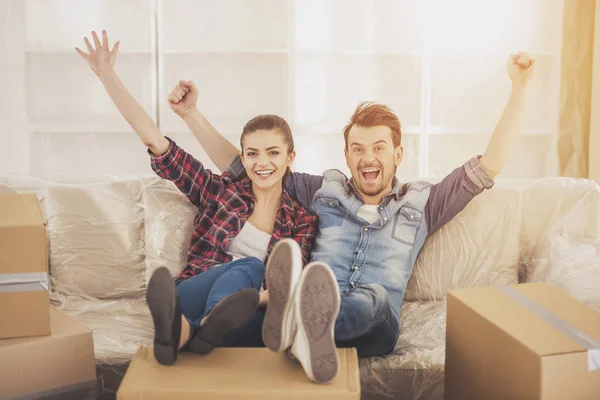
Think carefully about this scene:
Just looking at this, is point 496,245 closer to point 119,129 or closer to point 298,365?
point 298,365

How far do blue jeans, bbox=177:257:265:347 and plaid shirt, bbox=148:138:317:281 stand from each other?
0.41 feet

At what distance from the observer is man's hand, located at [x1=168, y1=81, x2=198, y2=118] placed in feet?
6.50

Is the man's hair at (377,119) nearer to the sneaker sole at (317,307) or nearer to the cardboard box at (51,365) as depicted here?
the sneaker sole at (317,307)

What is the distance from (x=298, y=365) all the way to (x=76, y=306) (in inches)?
33.7

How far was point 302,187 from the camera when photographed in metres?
1.98

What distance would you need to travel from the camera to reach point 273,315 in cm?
134

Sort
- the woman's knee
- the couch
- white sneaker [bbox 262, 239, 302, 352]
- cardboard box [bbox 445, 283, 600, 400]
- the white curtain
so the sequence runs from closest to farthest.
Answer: cardboard box [bbox 445, 283, 600, 400] → white sneaker [bbox 262, 239, 302, 352] → the woman's knee → the couch → the white curtain

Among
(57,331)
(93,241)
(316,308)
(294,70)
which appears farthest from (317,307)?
(294,70)

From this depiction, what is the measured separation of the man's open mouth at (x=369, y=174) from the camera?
1862 millimetres

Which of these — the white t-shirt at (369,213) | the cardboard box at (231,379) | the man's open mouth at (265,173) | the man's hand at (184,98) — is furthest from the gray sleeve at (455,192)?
the man's hand at (184,98)

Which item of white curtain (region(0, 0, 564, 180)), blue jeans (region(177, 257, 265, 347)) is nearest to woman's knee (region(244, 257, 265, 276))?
blue jeans (region(177, 257, 265, 347))

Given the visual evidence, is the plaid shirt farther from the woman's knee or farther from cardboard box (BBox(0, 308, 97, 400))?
cardboard box (BBox(0, 308, 97, 400))

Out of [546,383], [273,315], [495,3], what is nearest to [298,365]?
[273,315]

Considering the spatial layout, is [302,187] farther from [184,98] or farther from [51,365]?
[51,365]
